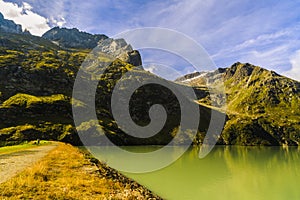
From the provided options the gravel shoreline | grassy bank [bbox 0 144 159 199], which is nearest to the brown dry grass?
grassy bank [bbox 0 144 159 199]

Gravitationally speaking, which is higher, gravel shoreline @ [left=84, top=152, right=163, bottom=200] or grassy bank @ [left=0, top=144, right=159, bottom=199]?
grassy bank @ [left=0, top=144, right=159, bottom=199]

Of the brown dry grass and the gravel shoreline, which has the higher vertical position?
the brown dry grass

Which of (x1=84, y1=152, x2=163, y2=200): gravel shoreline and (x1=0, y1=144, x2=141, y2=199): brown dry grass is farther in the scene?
(x1=84, y1=152, x2=163, y2=200): gravel shoreline

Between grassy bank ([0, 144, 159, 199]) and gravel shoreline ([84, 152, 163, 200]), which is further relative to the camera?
gravel shoreline ([84, 152, 163, 200])

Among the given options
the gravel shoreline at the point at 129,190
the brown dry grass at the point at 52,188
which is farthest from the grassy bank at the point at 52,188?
the gravel shoreline at the point at 129,190

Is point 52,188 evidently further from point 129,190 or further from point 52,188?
point 129,190

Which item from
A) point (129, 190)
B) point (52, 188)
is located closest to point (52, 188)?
point (52, 188)

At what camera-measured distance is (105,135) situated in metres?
191

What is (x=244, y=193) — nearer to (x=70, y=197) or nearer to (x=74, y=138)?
(x=70, y=197)

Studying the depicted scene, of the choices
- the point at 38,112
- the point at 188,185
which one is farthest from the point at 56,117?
the point at 188,185

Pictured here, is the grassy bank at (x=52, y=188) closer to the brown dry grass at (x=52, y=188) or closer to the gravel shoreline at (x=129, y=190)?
the brown dry grass at (x=52, y=188)

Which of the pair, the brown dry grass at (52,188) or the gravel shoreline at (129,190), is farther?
the gravel shoreline at (129,190)

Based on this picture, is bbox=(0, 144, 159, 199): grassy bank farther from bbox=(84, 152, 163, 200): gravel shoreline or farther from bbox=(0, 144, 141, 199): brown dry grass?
bbox=(84, 152, 163, 200): gravel shoreline

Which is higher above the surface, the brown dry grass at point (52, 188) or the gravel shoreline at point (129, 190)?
the brown dry grass at point (52, 188)
